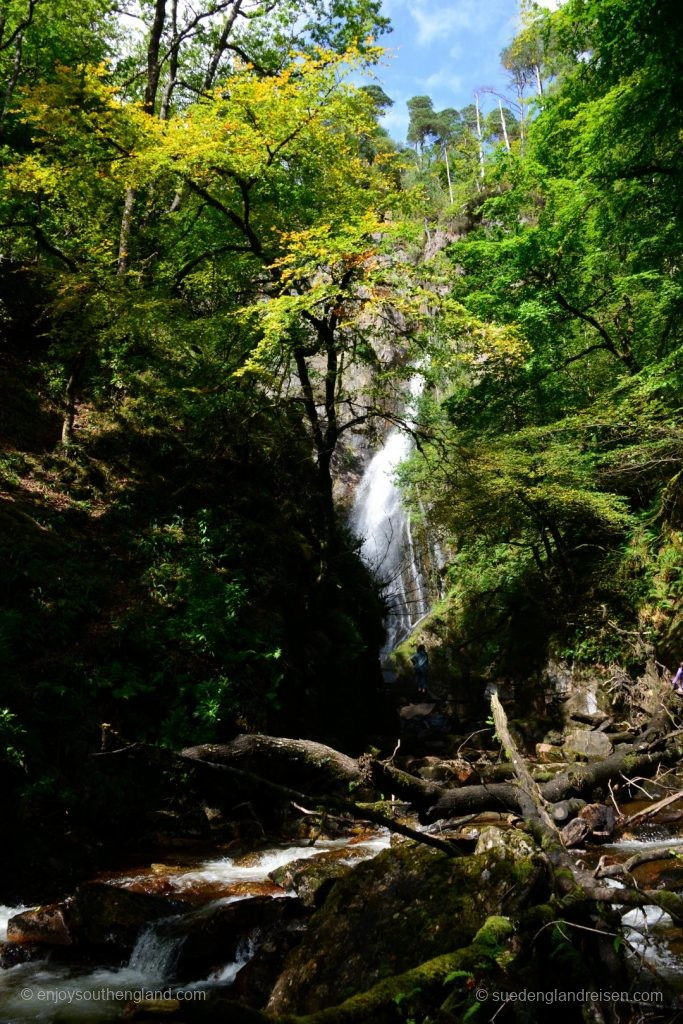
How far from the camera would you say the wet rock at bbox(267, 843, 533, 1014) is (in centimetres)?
337

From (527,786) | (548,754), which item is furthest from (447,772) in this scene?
(527,786)

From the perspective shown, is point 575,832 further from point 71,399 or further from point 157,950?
point 71,399

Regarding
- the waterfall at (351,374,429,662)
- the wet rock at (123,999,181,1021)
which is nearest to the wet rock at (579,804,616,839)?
the wet rock at (123,999,181,1021)

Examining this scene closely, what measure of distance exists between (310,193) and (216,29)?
7.74m

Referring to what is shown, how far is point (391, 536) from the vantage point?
82.6 feet

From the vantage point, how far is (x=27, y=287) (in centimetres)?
1273

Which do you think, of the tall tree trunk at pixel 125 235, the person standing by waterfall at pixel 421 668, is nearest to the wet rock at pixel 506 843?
the tall tree trunk at pixel 125 235

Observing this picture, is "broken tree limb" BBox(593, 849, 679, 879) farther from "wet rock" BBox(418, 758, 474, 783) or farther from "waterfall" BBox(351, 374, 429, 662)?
"waterfall" BBox(351, 374, 429, 662)

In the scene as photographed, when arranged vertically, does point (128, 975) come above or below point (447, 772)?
above

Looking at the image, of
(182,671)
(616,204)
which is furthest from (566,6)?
(182,671)

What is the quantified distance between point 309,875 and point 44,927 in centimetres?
226

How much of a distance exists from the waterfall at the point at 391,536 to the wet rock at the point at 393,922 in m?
15.9

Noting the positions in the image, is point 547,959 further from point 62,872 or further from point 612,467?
point 612,467

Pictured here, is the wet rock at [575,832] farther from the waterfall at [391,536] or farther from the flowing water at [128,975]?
the waterfall at [391,536]
